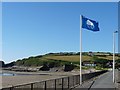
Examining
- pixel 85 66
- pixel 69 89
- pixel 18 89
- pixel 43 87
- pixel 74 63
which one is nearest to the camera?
pixel 18 89

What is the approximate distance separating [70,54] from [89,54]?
11613 mm

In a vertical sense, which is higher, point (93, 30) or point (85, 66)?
point (93, 30)

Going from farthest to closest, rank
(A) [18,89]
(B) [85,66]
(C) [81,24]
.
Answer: (B) [85,66]
(C) [81,24]
(A) [18,89]

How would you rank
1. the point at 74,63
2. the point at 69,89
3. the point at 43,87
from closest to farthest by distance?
the point at 43,87 → the point at 69,89 → the point at 74,63

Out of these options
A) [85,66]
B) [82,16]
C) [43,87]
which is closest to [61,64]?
[85,66]

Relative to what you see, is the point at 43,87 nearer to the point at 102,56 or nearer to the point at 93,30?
the point at 93,30

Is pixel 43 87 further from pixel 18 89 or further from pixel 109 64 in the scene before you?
pixel 109 64

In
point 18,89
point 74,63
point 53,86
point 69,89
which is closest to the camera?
point 18,89

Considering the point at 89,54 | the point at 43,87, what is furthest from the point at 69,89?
the point at 89,54

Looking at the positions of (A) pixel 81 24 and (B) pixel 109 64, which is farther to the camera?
(B) pixel 109 64

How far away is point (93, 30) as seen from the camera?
29.6 m

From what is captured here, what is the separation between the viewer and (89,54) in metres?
195

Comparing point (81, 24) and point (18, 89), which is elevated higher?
point (81, 24)

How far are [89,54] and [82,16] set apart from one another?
16579 cm
